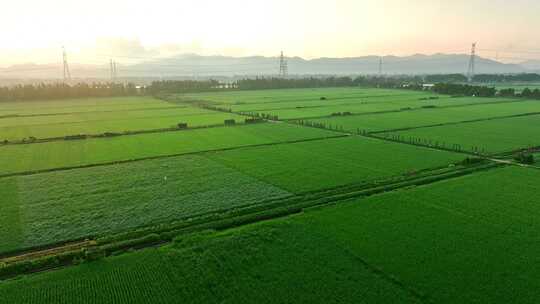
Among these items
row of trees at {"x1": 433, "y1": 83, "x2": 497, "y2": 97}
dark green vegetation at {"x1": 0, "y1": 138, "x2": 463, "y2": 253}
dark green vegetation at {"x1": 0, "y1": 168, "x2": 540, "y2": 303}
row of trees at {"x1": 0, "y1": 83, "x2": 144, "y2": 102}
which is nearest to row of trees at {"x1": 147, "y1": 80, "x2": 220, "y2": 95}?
row of trees at {"x1": 0, "y1": 83, "x2": 144, "y2": 102}

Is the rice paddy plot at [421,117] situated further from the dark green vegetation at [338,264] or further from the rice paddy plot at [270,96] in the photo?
the rice paddy plot at [270,96]

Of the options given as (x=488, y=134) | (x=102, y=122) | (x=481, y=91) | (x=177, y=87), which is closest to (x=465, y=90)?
(x=481, y=91)

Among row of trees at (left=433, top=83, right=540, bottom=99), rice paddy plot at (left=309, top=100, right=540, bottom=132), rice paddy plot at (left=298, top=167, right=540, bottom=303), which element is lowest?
rice paddy plot at (left=298, top=167, right=540, bottom=303)

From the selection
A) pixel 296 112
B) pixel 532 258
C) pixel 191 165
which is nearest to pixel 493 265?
pixel 532 258

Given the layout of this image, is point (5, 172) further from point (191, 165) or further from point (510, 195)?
point (510, 195)

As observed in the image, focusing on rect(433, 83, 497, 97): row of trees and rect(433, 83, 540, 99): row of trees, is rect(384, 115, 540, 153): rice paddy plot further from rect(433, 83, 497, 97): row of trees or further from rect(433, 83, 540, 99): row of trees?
rect(433, 83, 540, 99): row of trees
